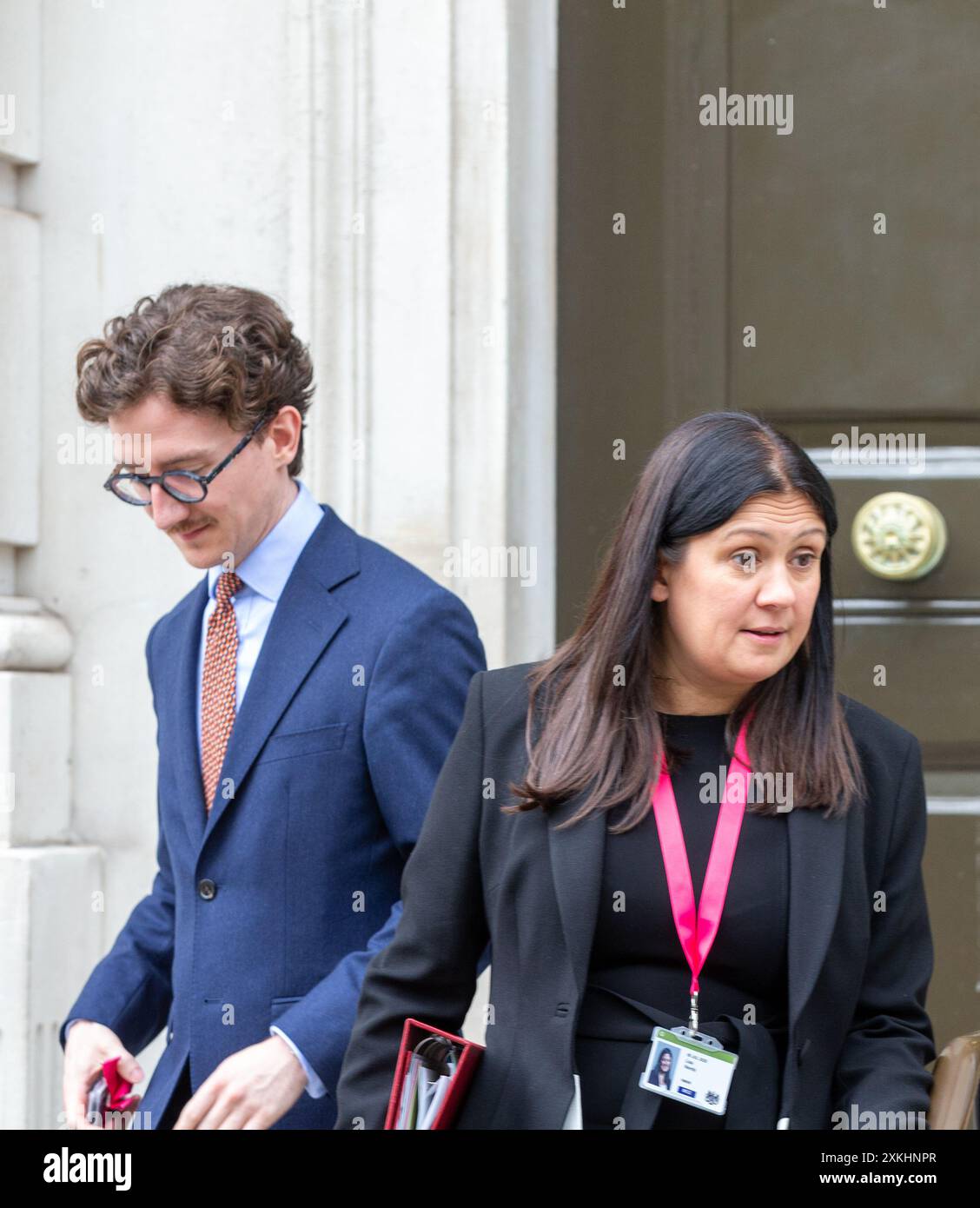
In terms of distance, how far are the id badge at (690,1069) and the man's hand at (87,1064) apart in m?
0.97

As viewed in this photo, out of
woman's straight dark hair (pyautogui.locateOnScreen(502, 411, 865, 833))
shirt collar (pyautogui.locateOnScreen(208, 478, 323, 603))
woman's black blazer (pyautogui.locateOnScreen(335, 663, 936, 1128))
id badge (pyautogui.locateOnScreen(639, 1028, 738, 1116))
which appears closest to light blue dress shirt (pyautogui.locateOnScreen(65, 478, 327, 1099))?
shirt collar (pyautogui.locateOnScreen(208, 478, 323, 603))

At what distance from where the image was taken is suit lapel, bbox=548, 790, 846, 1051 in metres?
2.29

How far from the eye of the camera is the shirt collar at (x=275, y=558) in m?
2.92

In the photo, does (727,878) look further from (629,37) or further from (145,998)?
(629,37)

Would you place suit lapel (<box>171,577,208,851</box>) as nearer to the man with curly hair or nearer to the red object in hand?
the man with curly hair

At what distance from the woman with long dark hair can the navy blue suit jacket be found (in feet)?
0.74

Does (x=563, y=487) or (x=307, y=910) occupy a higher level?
(x=563, y=487)

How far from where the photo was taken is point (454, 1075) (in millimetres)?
2307

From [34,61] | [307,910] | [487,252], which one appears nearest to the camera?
[307,910]

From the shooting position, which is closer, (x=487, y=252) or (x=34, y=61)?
(x=487, y=252)

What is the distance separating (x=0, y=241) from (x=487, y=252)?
3.68ft

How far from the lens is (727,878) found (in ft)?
7.67

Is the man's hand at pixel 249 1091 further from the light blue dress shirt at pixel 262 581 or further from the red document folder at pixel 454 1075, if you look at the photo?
the light blue dress shirt at pixel 262 581
